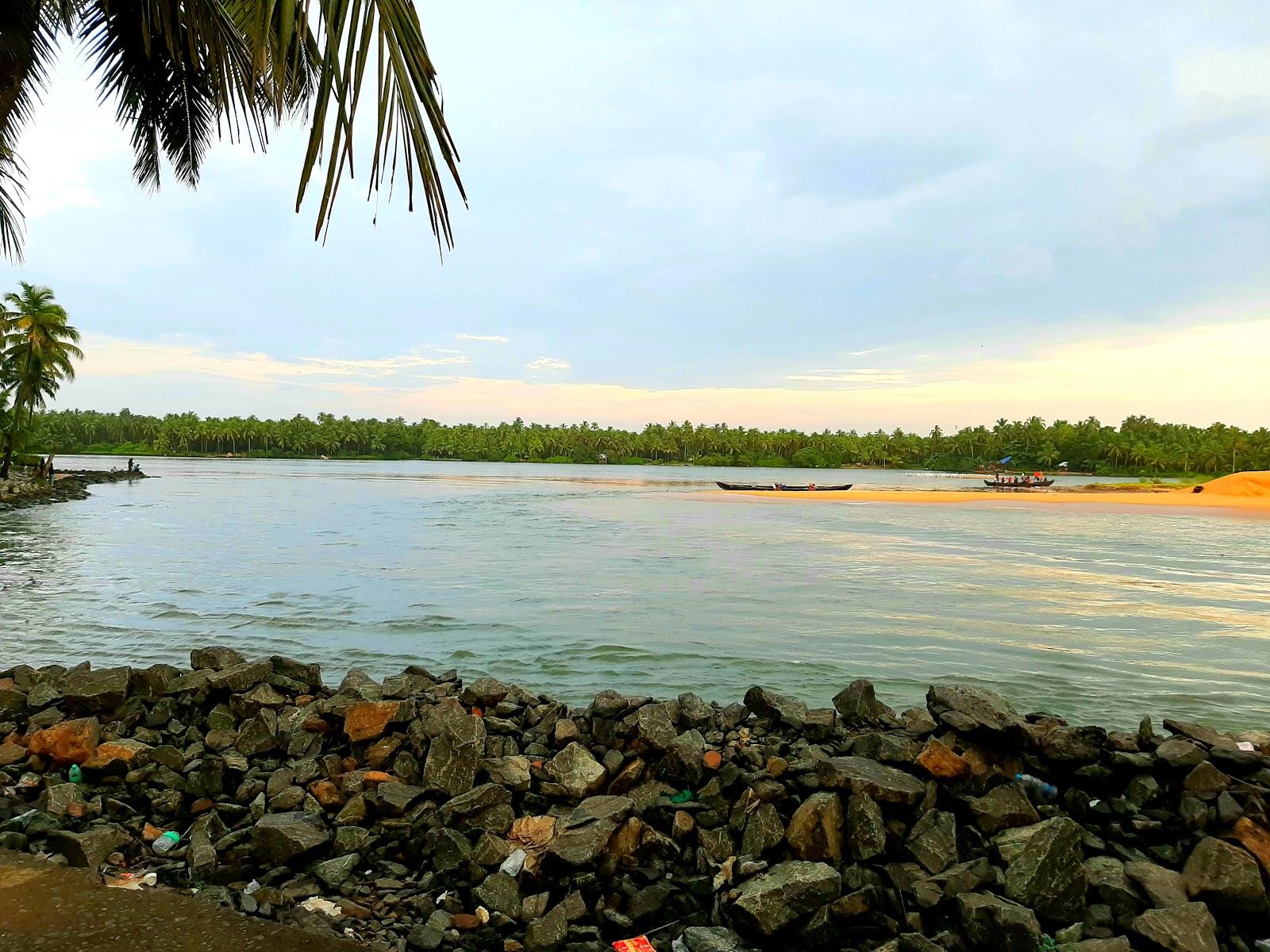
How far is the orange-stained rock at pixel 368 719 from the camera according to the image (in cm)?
542

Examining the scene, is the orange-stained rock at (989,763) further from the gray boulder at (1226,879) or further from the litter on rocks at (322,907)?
the litter on rocks at (322,907)

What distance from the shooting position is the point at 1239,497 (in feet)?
212

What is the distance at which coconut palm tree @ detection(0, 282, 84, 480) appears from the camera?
42844 millimetres

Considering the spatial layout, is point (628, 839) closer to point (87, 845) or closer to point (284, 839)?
point (284, 839)

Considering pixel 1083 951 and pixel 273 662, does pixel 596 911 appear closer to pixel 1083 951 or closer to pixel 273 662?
pixel 1083 951

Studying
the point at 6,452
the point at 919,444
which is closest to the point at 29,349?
the point at 6,452

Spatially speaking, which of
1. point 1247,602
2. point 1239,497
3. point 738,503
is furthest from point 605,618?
point 1239,497

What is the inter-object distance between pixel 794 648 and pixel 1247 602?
11525mm

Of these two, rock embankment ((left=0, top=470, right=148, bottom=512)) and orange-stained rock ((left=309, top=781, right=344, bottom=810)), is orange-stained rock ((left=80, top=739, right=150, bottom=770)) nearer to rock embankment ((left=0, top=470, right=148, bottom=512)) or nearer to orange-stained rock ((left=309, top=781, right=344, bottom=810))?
orange-stained rock ((left=309, top=781, right=344, bottom=810))

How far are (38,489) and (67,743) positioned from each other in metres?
50.8

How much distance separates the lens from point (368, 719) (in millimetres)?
5480

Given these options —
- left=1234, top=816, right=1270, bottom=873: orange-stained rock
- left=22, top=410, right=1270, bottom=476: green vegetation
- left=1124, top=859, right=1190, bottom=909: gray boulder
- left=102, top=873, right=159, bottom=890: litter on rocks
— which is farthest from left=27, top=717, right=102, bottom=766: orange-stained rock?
left=22, top=410, right=1270, bottom=476: green vegetation

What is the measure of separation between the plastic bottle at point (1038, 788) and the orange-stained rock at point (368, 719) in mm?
4366

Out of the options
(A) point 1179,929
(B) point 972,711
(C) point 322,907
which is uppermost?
(B) point 972,711
